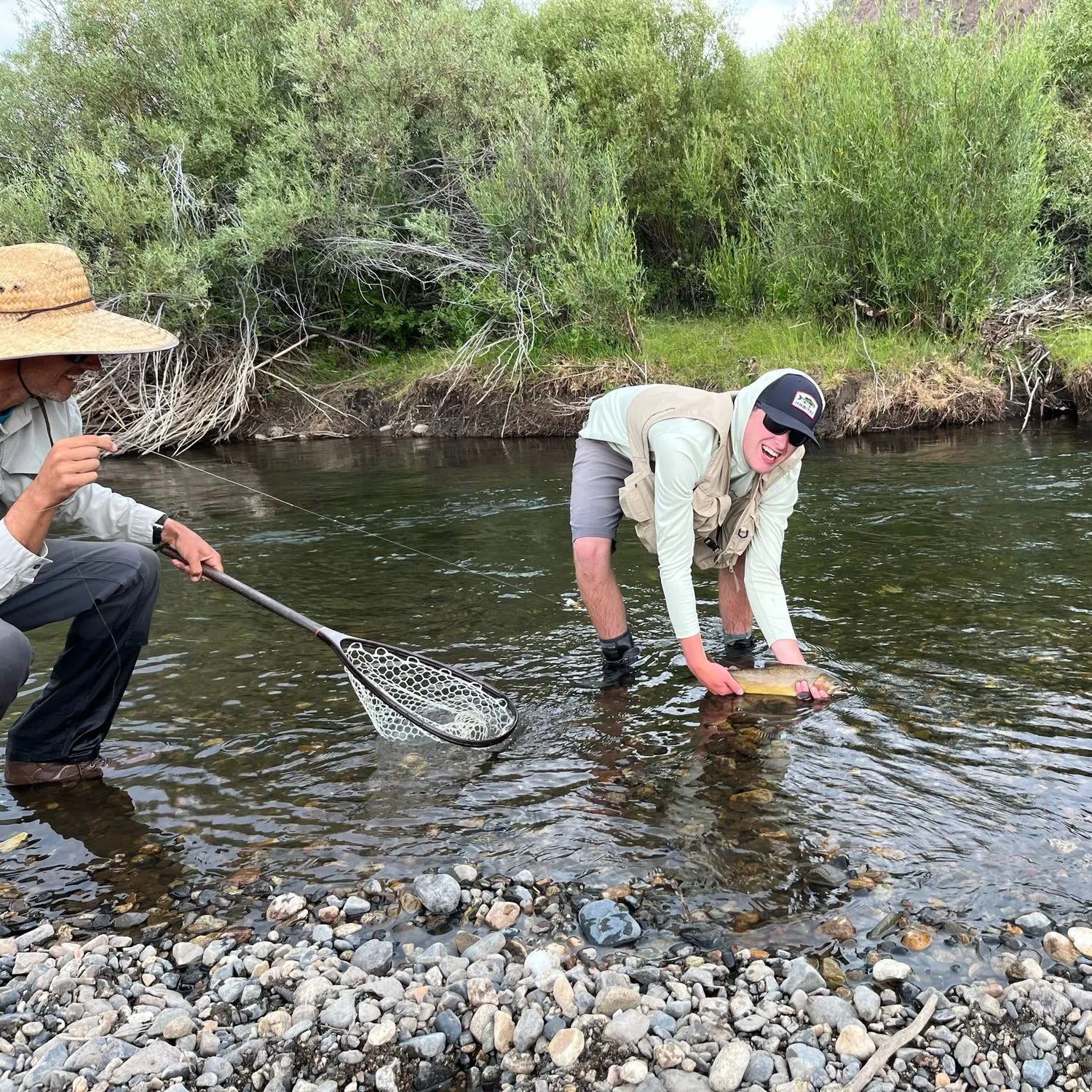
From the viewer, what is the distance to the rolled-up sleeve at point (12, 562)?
3467 mm

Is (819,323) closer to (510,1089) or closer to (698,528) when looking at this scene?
(698,528)

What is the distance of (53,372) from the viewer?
366cm

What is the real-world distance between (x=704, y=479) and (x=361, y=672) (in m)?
1.92

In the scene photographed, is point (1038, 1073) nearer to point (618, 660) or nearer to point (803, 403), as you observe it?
point (803, 403)

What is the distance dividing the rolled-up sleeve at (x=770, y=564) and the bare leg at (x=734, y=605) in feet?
1.76

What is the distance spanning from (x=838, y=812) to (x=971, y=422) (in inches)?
465

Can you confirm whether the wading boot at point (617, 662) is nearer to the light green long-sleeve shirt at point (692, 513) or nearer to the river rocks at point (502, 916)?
the light green long-sleeve shirt at point (692, 513)

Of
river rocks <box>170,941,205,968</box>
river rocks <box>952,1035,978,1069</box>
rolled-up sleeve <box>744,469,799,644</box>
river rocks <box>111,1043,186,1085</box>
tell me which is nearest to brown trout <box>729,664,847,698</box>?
rolled-up sleeve <box>744,469,799,644</box>

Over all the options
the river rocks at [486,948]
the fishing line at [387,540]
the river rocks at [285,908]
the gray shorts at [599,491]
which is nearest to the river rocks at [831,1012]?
the river rocks at [486,948]

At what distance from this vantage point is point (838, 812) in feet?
12.7

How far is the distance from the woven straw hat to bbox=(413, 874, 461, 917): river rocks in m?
2.24

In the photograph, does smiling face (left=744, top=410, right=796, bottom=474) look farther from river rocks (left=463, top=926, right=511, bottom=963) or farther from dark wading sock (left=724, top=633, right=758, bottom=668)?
river rocks (left=463, top=926, right=511, bottom=963)

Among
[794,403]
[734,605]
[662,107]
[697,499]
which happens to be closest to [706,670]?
[697,499]

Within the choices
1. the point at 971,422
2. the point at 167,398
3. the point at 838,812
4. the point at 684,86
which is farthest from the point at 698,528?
the point at 684,86
